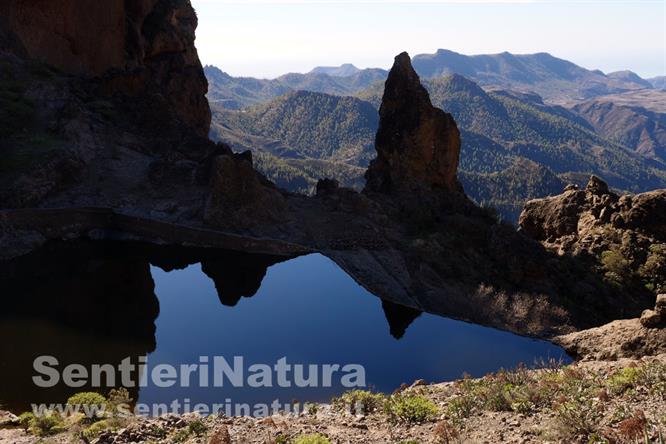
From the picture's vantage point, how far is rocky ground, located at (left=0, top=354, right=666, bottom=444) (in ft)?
43.2

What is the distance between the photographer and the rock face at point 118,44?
52.3 m

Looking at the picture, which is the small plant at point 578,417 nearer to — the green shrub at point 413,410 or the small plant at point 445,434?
the small plant at point 445,434

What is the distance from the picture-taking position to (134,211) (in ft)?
132

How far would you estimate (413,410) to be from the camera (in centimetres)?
1540

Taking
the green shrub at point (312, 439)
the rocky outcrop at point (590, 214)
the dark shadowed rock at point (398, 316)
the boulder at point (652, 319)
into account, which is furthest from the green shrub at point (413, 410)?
the rocky outcrop at point (590, 214)

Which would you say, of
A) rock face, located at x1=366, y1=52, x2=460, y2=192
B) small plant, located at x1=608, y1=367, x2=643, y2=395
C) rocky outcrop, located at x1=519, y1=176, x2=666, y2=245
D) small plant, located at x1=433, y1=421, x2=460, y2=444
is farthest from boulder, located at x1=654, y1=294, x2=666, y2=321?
rock face, located at x1=366, y1=52, x2=460, y2=192

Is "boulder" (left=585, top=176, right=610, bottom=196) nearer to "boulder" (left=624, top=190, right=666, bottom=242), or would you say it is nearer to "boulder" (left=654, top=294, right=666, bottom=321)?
"boulder" (left=624, top=190, right=666, bottom=242)

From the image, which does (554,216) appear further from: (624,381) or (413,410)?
(413,410)

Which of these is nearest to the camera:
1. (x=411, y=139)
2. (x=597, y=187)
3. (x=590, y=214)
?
(x=590, y=214)

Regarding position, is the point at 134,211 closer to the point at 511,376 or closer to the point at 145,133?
the point at 145,133

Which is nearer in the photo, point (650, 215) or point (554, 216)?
point (650, 215)

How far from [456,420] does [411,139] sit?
35209mm

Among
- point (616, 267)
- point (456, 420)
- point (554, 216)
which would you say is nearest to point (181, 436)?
point (456, 420)

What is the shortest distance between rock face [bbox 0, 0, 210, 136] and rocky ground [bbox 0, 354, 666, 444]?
131ft
